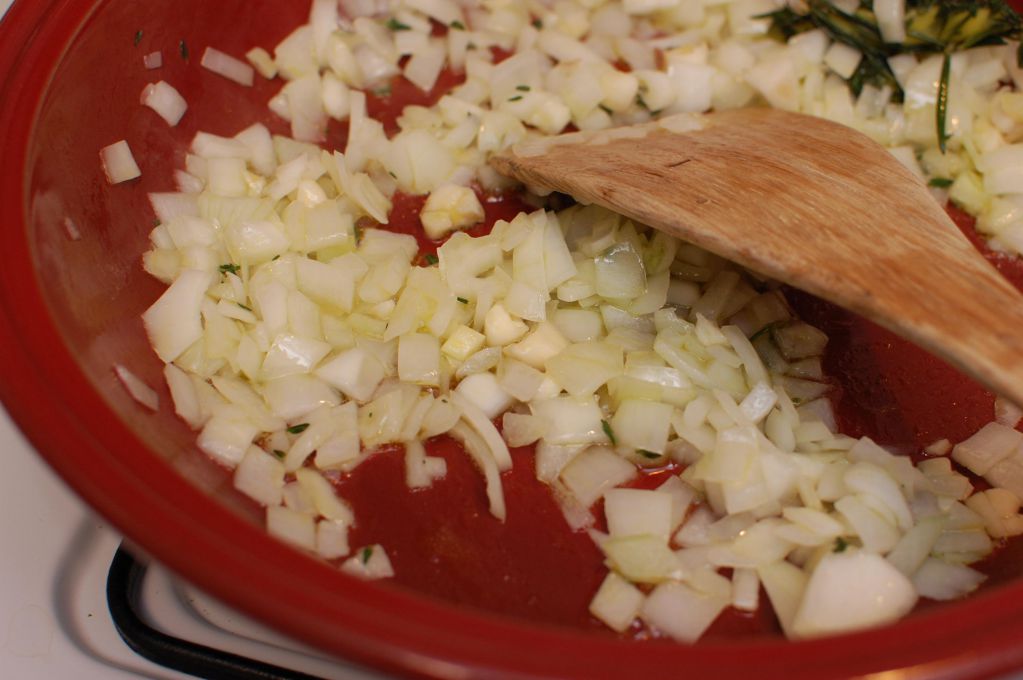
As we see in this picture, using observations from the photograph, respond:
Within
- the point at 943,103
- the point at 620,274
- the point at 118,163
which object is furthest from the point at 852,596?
the point at 118,163

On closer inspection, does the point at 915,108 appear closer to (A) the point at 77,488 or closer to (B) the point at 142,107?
(B) the point at 142,107

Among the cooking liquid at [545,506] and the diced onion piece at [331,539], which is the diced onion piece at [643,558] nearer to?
the cooking liquid at [545,506]

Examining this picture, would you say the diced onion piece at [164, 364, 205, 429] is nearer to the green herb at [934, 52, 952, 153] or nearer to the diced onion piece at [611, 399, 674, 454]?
the diced onion piece at [611, 399, 674, 454]

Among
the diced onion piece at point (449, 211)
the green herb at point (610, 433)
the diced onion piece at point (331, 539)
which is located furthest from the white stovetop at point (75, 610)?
the diced onion piece at point (449, 211)

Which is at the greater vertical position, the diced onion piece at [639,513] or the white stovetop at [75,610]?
the white stovetop at [75,610]

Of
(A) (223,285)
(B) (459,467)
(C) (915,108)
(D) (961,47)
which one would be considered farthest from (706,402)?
(D) (961,47)

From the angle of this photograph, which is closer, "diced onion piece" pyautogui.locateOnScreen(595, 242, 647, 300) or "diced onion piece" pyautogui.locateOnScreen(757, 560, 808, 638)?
"diced onion piece" pyautogui.locateOnScreen(757, 560, 808, 638)

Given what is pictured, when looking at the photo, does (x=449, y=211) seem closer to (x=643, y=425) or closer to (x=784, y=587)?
(x=643, y=425)

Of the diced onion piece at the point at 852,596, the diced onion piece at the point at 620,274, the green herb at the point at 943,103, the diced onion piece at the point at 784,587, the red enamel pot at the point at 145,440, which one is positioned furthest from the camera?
the green herb at the point at 943,103

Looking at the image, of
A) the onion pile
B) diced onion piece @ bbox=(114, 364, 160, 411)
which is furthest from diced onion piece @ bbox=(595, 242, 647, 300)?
diced onion piece @ bbox=(114, 364, 160, 411)
